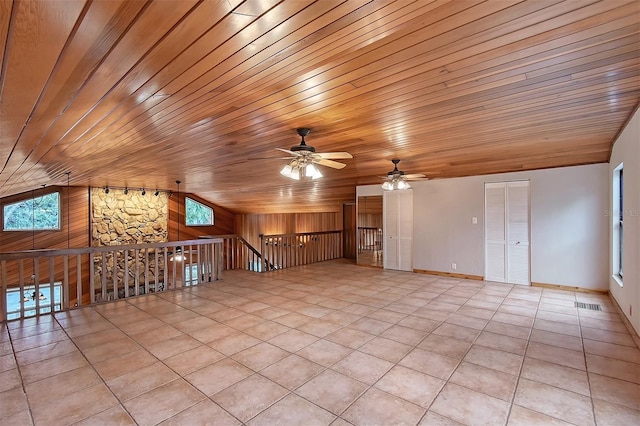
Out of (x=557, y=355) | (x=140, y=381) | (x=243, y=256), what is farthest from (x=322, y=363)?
(x=243, y=256)

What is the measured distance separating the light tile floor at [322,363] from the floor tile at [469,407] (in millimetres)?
11

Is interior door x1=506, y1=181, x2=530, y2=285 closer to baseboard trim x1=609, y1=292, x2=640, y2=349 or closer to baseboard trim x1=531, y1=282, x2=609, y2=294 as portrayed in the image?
baseboard trim x1=531, y1=282, x2=609, y2=294

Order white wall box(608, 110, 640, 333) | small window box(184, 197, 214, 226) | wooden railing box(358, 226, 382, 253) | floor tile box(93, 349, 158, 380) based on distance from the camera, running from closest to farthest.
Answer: floor tile box(93, 349, 158, 380) < white wall box(608, 110, 640, 333) < wooden railing box(358, 226, 382, 253) < small window box(184, 197, 214, 226)

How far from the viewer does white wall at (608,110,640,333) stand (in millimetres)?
3002

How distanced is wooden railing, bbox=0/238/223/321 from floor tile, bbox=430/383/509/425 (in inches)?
162

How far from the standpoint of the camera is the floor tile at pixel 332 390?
7.00ft

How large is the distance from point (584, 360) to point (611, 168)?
331 cm

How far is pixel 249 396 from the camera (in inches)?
87.4

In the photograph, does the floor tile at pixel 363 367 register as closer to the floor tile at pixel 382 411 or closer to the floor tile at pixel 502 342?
the floor tile at pixel 382 411

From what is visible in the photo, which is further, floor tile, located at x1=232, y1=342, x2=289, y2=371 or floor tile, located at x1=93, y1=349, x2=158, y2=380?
floor tile, located at x1=232, y1=342, x2=289, y2=371

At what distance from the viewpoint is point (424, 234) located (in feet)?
22.4

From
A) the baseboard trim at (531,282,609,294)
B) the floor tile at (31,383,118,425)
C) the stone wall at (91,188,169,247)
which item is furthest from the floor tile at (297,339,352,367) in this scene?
the stone wall at (91,188,169,247)

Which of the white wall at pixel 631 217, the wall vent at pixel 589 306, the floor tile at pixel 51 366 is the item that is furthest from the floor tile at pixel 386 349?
the wall vent at pixel 589 306

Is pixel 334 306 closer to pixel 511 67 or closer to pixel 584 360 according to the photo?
pixel 584 360
